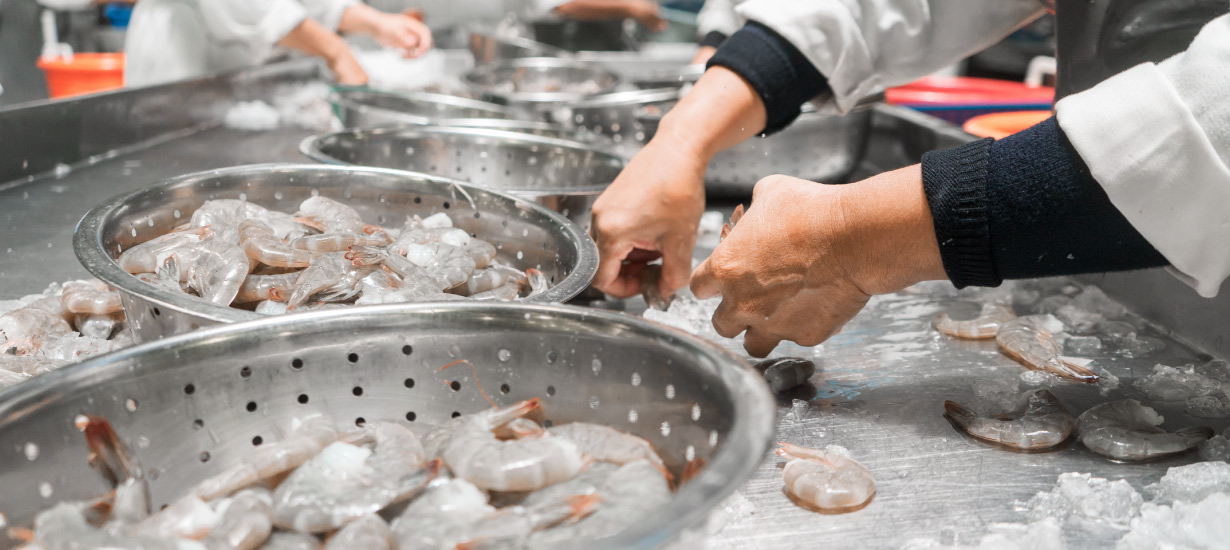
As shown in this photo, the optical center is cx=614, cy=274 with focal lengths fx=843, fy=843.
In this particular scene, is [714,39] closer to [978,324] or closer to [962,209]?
[978,324]

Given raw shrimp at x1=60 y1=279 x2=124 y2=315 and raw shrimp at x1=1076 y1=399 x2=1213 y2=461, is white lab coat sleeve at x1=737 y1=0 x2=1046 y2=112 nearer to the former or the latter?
raw shrimp at x1=1076 y1=399 x2=1213 y2=461

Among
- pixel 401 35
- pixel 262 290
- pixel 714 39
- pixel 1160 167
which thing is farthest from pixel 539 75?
pixel 1160 167

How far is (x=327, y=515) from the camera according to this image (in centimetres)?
78

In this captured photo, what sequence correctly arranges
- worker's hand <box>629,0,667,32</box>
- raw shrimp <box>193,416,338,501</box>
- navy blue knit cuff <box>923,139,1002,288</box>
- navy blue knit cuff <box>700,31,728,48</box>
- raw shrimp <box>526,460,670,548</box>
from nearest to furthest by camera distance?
raw shrimp <box>526,460,670,548</box> < raw shrimp <box>193,416,338,501</box> < navy blue knit cuff <box>923,139,1002,288</box> < navy blue knit cuff <box>700,31,728,48</box> < worker's hand <box>629,0,667,32</box>

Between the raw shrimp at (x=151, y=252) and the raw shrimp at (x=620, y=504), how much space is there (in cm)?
84

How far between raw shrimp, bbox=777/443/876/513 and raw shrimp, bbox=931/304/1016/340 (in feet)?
1.99

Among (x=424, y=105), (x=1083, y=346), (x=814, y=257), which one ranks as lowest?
(x=1083, y=346)

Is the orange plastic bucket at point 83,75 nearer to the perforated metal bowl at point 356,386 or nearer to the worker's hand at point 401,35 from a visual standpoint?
the worker's hand at point 401,35

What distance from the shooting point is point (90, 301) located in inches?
50.1

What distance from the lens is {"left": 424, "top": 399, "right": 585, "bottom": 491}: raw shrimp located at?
2.65ft

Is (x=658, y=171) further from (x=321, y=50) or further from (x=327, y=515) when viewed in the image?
(x=321, y=50)

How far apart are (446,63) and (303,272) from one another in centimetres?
405

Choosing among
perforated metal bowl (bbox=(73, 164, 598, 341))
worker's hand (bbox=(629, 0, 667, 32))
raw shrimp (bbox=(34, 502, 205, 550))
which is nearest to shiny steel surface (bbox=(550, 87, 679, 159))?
perforated metal bowl (bbox=(73, 164, 598, 341))

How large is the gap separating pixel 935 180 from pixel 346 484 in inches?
32.6
